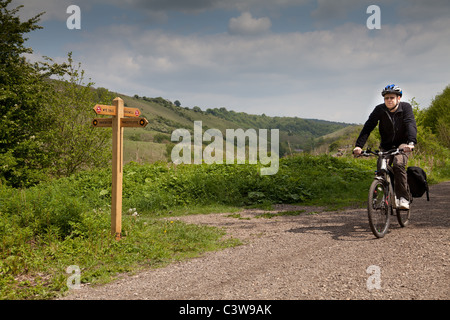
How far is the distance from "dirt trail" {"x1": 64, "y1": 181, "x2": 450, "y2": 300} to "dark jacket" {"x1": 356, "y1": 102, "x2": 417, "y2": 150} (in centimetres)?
168

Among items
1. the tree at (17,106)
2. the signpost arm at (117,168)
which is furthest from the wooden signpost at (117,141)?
the tree at (17,106)

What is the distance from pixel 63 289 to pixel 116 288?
64cm

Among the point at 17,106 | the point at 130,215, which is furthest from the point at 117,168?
the point at 17,106

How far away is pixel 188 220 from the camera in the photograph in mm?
8758

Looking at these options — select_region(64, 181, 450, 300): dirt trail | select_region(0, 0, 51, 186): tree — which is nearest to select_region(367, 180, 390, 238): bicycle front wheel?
select_region(64, 181, 450, 300): dirt trail

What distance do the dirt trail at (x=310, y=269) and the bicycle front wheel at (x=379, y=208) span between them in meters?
0.19

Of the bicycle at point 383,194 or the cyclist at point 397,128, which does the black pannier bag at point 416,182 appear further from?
the bicycle at point 383,194

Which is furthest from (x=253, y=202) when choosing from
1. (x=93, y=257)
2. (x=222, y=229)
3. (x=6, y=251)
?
(x=6, y=251)

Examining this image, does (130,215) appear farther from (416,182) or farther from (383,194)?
(416,182)

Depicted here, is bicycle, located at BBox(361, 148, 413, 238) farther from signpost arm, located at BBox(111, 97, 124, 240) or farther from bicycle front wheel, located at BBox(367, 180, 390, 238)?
signpost arm, located at BBox(111, 97, 124, 240)

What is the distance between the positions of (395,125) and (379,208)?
5.15 feet

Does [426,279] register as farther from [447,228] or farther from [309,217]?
[309,217]

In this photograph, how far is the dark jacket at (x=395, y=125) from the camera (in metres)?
6.33
